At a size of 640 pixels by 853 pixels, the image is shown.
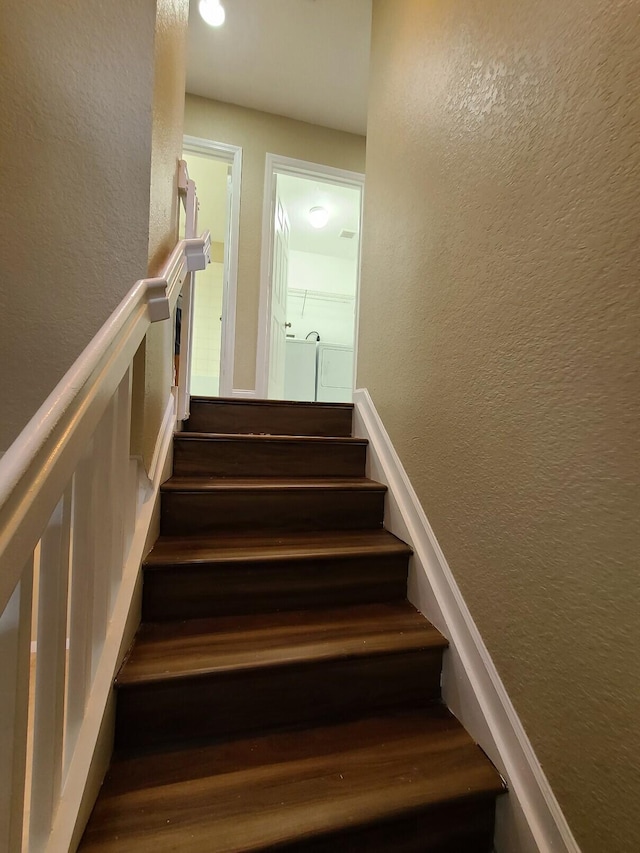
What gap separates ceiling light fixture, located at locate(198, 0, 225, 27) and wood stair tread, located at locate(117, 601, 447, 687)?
322cm

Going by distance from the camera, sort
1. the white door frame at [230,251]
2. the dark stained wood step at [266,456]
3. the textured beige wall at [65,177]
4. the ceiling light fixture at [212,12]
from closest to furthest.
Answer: the textured beige wall at [65,177]
the dark stained wood step at [266,456]
the ceiling light fixture at [212,12]
the white door frame at [230,251]

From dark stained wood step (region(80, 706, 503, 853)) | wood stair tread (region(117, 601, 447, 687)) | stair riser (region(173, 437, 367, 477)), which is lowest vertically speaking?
dark stained wood step (region(80, 706, 503, 853))

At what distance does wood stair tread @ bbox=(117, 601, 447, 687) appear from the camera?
981mm

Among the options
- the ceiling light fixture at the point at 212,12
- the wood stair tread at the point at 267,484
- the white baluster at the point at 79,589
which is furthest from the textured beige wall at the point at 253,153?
the white baluster at the point at 79,589

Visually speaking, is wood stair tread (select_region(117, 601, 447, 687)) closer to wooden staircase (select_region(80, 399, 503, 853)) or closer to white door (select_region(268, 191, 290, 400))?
wooden staircase (select_region(80, 399, 503, 853))

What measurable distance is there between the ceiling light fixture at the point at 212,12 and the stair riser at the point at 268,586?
3059mm

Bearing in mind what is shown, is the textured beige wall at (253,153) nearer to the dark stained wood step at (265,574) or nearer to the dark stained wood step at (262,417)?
the dark stained wood step at (262,417)

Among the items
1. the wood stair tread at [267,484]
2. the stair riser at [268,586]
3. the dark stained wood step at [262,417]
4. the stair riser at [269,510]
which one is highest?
the dark stained wood step at [262,417]

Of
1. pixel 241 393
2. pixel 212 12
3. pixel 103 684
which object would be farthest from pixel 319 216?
pixel 103 684

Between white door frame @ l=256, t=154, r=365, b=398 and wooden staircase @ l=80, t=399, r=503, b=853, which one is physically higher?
white door frame @ l=256, t=154, r=365, b=398

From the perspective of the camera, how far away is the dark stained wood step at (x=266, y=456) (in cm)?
165

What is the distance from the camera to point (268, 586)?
1254mm

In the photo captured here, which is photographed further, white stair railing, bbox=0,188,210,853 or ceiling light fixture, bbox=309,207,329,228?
ceiling light fixture, bbox=309,207,329,228

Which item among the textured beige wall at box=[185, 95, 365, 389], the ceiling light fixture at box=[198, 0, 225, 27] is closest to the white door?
the textured beige wall at box=[185, 95, 365, 389]
